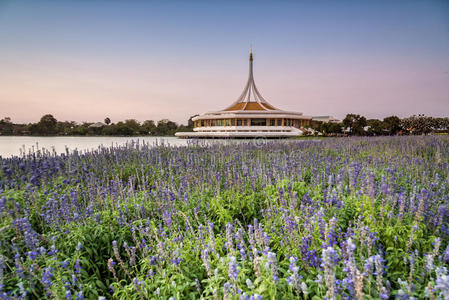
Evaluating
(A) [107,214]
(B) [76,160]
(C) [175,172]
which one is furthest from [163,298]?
(B) [76,160]

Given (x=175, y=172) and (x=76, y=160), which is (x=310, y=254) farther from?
(x=76, y=160)

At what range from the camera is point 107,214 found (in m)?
3.47

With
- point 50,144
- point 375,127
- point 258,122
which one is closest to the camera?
point 50,144

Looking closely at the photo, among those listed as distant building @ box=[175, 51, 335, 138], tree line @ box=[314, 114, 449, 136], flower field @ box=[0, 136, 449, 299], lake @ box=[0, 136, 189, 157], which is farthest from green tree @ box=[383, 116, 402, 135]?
flower field @ box=[0, 136, 449, 299]

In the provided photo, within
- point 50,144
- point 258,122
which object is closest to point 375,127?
point 258,122

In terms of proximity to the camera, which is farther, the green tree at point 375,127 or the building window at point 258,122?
the building window at point 258,122

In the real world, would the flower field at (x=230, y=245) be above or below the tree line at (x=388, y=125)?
below

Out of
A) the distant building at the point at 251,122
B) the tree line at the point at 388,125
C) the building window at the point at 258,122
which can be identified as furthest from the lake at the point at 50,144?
the tree line at the point at 388,125

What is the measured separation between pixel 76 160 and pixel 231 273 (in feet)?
22.5

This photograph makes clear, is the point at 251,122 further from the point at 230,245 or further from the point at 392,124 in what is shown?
the point at 230,245

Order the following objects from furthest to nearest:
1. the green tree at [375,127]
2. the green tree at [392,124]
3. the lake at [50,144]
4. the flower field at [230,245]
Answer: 1. the green tree at [375,127]
2. the green tree at [392,124]
3. the lake at [50,144]
4. the flower field at [230,245]

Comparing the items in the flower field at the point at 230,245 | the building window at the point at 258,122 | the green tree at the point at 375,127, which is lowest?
the flower field at the point at 230,245

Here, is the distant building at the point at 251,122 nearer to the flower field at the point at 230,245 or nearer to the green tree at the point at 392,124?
the green tree at the point at 392,124

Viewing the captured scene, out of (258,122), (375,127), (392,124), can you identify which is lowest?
(375,127)
